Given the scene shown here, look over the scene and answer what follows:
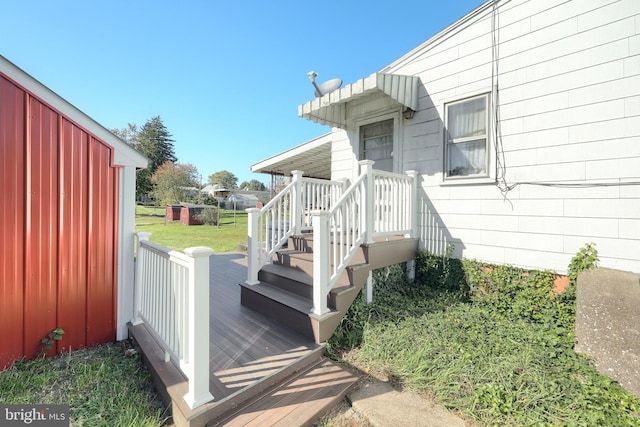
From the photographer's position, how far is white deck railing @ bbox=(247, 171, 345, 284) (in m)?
4.00

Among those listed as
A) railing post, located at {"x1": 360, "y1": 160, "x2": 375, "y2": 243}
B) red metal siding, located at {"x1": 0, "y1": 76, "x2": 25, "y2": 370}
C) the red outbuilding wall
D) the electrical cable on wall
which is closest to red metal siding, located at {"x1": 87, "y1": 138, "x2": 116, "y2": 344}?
the red outbuilding wall

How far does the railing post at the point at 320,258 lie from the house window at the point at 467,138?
2.60 meters

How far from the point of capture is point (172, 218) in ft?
56.0

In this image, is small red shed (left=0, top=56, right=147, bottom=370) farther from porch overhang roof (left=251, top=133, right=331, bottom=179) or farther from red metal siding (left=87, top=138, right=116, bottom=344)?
porch overhang roof (left=251, top=133, right=331, bottom=179)

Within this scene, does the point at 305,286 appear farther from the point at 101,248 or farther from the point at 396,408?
the point at 101,248

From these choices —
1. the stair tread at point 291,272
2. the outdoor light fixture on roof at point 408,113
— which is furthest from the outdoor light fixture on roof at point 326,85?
the stair tread at point 291,272

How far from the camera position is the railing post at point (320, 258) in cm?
287

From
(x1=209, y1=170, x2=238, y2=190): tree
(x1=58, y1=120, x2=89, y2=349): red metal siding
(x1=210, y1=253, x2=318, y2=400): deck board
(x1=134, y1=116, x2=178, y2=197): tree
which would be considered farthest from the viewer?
(x1=209, y1=170, x2=238, y2=190): tree

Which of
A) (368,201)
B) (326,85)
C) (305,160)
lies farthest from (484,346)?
(305,160)

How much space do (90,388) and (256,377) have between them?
140cm

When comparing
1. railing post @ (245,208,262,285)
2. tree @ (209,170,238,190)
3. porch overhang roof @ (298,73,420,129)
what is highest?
tree @ (209,170,238,190)

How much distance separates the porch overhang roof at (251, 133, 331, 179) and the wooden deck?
4.56m

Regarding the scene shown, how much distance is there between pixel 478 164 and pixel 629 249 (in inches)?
75.1

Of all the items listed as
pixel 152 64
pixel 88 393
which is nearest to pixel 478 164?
pixel 88 393
